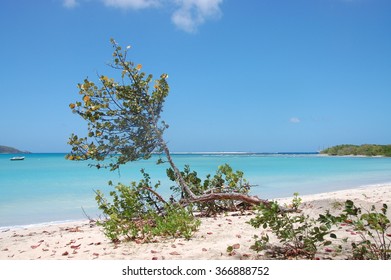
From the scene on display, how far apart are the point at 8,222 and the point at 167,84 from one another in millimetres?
3993

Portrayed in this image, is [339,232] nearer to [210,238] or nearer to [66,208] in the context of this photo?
[210,238]

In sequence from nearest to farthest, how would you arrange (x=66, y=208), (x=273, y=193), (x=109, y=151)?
(x=109, y=151), (x=66, y=208), (x=273, y=193)

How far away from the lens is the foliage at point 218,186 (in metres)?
5.89

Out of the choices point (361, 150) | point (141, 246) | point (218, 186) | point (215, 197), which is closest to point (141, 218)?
point (141, 246)

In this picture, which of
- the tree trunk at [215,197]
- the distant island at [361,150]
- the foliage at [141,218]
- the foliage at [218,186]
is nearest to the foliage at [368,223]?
the foliage at [141,218]

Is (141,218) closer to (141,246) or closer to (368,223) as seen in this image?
(141,246)

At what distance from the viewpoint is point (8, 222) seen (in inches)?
279

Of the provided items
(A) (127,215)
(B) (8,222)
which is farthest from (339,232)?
(B) (8,222)

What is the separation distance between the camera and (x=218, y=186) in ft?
20.0

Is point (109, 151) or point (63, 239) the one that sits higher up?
point (109, 151)

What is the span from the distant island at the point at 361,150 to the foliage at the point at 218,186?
1443 inches

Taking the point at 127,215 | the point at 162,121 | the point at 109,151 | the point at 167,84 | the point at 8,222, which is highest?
the point at 167,84

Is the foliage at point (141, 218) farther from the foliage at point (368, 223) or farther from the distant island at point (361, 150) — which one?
the distant island at point (361, 150)
